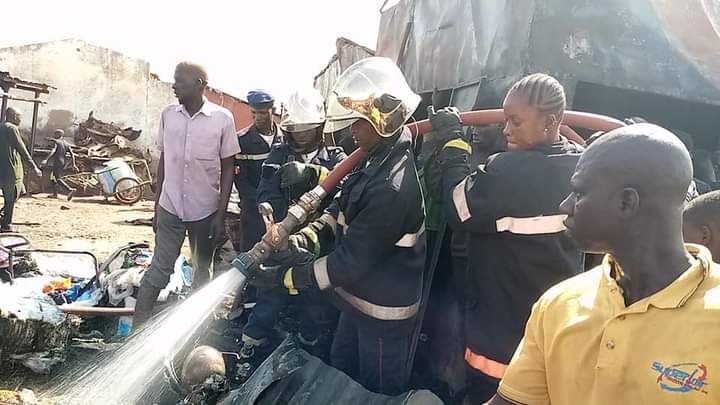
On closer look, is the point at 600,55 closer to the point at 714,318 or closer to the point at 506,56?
the point at 506,56

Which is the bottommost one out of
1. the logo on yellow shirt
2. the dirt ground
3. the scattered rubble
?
the dirt ground

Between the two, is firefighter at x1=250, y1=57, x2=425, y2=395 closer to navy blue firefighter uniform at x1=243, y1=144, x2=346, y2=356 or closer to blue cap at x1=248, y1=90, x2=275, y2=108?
navy blue firefighter uniform at x1=243, y1=144, x2=346, y2=356

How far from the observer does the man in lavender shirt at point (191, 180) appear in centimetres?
489

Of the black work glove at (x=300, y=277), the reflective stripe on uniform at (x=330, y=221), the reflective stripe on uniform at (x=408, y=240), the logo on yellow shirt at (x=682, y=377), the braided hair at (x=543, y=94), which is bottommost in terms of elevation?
the black work glove at (x=300, y=277)

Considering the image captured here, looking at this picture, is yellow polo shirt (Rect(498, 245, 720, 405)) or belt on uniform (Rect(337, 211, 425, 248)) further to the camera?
belt on uniform (Rect(337, 211, 425, 248))

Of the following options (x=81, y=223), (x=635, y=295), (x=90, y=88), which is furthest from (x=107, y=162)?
(x=635, y=295)

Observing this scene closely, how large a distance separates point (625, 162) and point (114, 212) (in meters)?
15.8

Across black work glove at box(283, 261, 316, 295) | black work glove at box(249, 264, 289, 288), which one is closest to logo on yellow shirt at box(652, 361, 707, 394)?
black work glove at box(283, 261, 316, 295)

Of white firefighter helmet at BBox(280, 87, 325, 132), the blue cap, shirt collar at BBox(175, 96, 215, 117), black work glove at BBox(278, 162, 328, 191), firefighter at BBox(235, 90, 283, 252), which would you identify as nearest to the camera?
black work glove at BBox(278, 162, 328, 191)

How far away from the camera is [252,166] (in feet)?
18.1

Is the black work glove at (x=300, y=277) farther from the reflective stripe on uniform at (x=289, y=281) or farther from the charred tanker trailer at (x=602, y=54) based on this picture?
the charred tanker trailer at (x=602, y=54)

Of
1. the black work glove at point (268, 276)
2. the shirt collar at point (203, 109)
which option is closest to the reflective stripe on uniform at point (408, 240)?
the black work glove at point (268, 276)

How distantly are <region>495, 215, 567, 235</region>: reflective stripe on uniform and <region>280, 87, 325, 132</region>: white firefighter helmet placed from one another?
227 cm

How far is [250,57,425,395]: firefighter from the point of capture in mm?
3010
